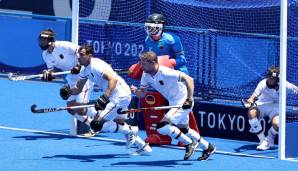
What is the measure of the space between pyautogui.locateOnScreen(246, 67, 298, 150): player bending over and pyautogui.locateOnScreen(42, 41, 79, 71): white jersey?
2.66m

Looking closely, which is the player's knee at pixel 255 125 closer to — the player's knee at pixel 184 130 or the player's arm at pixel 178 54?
the player's arm at pixel 178 54

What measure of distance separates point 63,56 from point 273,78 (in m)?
3.10

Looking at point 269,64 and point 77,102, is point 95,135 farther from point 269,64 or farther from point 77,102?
point 269,64

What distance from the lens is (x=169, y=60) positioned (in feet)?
43.0

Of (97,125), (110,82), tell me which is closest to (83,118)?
(97,125)

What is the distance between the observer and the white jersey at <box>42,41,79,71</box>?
1401cm

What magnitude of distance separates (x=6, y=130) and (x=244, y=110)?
3571mm

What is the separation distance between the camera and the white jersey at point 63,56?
46.0 feet

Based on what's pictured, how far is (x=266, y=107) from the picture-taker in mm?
13430

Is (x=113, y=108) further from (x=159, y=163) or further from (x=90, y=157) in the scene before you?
(x=159, y=163)

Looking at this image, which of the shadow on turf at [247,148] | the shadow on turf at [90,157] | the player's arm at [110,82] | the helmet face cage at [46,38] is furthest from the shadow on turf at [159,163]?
the helmet face cage at [46,38]

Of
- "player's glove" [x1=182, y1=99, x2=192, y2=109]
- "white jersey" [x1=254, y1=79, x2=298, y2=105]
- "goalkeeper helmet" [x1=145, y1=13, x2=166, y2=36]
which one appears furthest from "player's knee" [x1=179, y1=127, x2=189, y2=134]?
"goalkeeper helmet" [x1=145, y1=13, x2=166, y2=36]

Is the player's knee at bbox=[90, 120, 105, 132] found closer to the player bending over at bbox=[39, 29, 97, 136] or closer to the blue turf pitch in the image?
the blue turf pitch

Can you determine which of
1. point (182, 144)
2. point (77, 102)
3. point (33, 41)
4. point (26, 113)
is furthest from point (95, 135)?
point (33, 41)
